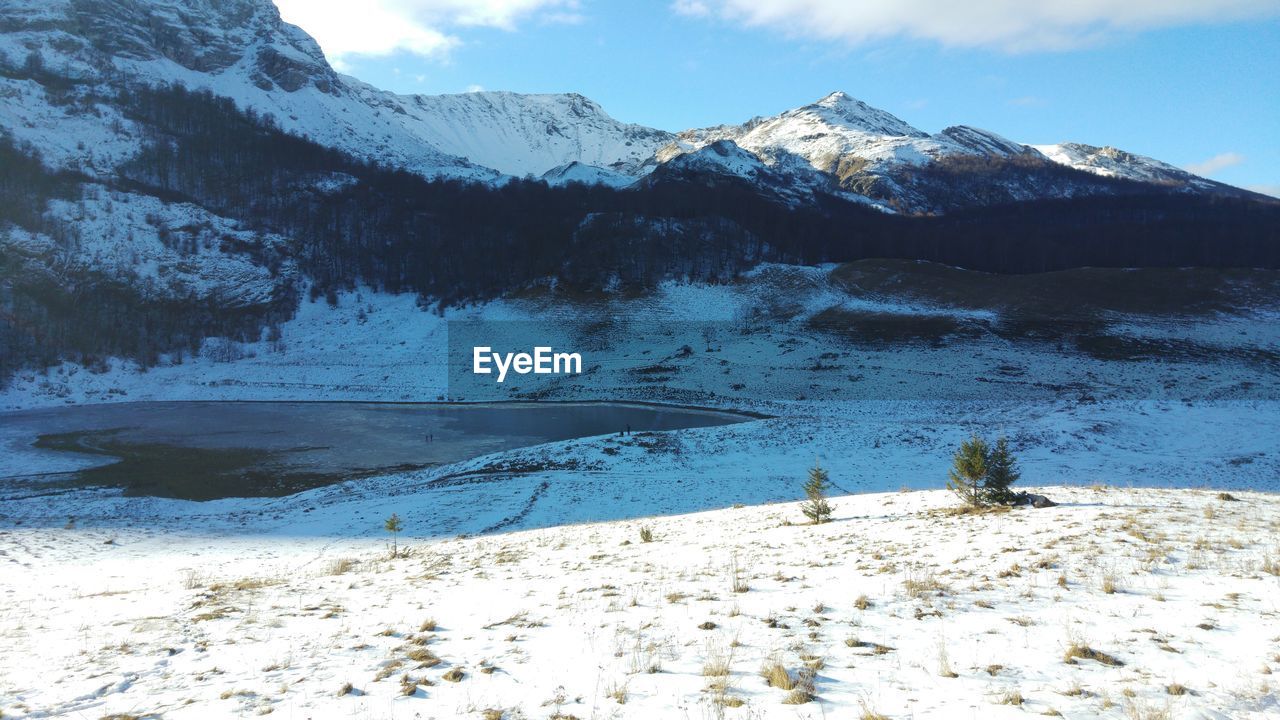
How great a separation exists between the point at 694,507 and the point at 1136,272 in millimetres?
85779

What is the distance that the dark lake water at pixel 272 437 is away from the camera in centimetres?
3047

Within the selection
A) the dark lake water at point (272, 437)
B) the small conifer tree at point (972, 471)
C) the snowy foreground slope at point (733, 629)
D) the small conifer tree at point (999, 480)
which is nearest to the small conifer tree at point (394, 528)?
the snowy foreground slope at point (733, 629)

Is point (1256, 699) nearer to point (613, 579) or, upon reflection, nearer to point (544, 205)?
point (613, 579)

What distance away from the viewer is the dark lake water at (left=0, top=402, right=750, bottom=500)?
30.5 metres

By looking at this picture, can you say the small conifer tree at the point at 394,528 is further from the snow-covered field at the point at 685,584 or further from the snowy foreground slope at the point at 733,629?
the snowy foreground slope at the point at 733,629

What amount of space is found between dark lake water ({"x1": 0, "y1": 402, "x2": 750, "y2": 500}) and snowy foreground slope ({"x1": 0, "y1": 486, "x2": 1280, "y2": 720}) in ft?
57.8

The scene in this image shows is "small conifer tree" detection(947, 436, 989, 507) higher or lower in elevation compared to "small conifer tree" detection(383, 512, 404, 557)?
higher

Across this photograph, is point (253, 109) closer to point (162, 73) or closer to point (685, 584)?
point (162, 73)

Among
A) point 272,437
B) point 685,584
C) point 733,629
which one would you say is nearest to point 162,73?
point 272,437

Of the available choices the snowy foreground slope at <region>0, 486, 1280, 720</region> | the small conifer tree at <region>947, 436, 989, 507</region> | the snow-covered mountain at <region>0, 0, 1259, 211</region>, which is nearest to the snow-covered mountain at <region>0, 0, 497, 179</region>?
the snow-covered mountain at <region>0, 0, 1259, 211</region>

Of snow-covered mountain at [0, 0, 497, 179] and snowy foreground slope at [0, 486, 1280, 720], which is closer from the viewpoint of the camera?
snowy foreground slope at [0, 486, 1280, 720]

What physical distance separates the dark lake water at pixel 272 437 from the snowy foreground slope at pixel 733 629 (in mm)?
17623

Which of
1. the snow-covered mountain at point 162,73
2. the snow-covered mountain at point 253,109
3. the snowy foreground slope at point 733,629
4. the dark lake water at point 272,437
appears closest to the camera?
the snowy foreground slope at point 733,629

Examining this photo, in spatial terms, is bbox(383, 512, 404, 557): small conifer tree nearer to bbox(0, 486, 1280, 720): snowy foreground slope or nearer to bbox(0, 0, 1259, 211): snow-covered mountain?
bbox(0, 486, 1280, 720): snowy foreground slope
